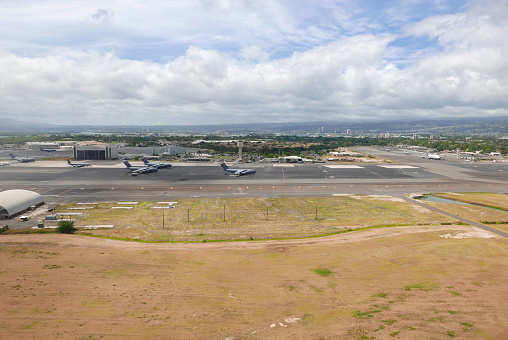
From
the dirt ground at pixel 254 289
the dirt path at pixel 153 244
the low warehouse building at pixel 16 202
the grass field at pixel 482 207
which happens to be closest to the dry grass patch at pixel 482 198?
the grass field at pixel 482 207

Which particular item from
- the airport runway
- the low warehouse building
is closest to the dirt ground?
the low warehouse building

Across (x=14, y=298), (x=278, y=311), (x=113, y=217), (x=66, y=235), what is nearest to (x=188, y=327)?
(x=278, y=311)

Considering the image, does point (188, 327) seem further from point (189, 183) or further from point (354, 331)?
point (189, 183)

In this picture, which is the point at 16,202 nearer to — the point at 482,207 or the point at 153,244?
the point at 153,244

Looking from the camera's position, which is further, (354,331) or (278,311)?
(278,311)

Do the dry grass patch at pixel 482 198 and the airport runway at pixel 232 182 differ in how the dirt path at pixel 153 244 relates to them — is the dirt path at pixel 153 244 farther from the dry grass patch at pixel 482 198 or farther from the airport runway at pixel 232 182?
the dry grass patch at pixel 482 198

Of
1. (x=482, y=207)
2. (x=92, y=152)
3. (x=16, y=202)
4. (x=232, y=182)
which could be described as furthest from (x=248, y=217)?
(x=92, y=152)
